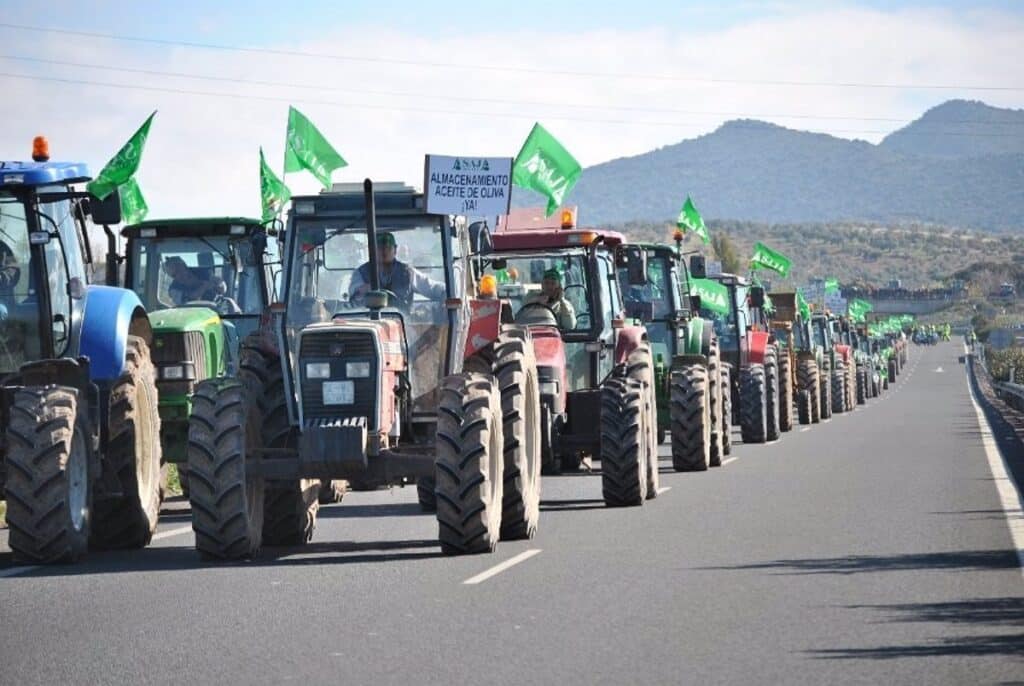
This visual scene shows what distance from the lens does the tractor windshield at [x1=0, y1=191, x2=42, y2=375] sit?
1495 centimetres

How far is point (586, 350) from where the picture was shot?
21.2 metres

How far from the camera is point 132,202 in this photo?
29719 millimetres

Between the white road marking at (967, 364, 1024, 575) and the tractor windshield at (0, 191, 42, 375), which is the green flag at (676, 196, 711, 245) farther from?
the tractor windshield at (0, 191, 42, 375)

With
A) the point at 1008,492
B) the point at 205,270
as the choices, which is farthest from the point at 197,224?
the point at 1008,492

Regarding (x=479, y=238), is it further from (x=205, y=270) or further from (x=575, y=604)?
(x=205, y=270)

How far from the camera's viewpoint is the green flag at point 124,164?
2644 cm

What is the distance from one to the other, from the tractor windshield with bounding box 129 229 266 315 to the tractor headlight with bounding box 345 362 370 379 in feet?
23.3

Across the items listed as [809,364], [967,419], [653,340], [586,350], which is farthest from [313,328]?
[967,419]

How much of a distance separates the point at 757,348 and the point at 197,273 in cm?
1425

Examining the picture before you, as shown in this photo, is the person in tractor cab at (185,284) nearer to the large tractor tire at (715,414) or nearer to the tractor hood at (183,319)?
the tractor hood at (183,319)

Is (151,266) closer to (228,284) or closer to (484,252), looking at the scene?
(228,284)

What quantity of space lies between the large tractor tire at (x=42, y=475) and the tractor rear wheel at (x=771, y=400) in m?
20.2

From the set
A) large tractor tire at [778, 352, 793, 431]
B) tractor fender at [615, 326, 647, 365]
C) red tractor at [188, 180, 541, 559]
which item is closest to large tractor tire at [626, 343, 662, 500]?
tractor fender at [615, 326, 647, 365]

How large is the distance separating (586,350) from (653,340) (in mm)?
7085
